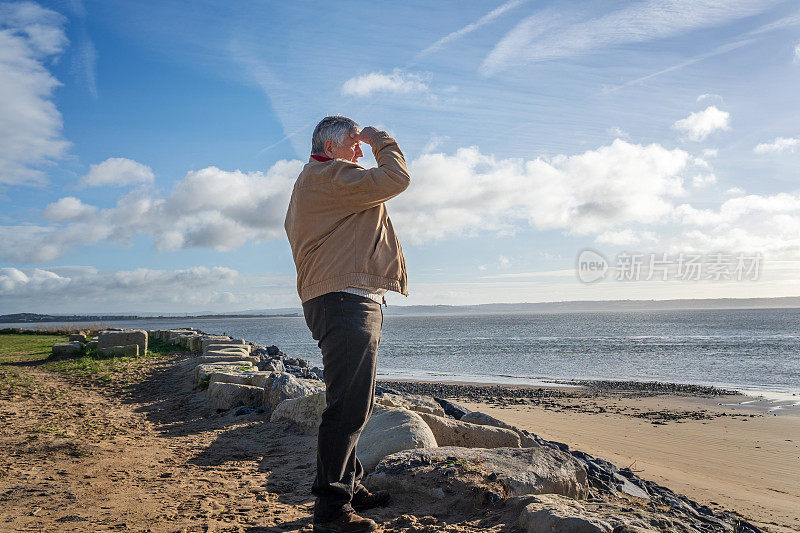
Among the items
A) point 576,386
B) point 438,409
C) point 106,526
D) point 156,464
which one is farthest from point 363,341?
point 576,386

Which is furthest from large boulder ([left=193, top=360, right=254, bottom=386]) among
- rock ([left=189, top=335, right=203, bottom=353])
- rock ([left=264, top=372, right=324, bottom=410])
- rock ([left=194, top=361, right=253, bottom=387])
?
rock ([left=189, top=335, right=203, bottom=353])

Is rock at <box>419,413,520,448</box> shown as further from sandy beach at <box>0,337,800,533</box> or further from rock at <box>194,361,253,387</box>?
rock at <box>194,361,253,387</box>

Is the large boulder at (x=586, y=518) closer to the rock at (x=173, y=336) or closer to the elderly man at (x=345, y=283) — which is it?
the elderly man at (x=345, y=283)

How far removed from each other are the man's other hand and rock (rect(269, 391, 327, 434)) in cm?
340

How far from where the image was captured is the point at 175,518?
11.4 feet

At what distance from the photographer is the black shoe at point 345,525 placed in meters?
3.07

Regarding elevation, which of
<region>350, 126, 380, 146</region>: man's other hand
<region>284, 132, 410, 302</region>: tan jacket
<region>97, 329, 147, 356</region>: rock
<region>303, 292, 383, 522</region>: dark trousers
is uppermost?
<region>350, 126, 380, 146</region>: man's other hand

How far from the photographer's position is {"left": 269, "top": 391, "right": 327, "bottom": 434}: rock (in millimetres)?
6043

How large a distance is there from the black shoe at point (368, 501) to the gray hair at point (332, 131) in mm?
2065

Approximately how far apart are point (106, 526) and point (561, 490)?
2.82 meters

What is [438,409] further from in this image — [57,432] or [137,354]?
[137,354]

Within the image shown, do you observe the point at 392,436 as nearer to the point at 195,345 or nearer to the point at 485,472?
the point at 485,472

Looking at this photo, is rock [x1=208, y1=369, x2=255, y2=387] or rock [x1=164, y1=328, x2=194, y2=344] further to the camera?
rock [x1=164, y1=328, x2=194, y2=344]

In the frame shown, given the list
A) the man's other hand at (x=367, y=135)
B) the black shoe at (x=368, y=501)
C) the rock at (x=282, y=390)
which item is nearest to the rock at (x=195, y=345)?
the rock at (x=282, y=390)
